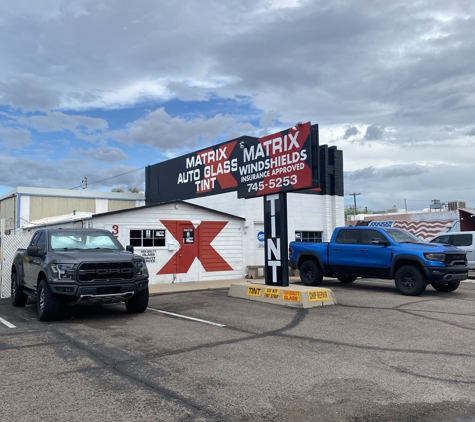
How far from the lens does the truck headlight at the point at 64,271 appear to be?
8688 mm

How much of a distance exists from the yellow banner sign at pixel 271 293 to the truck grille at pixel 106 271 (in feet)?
12.7

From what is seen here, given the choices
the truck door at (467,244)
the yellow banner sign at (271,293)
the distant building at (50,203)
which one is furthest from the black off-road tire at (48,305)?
the distant building at (50,203)

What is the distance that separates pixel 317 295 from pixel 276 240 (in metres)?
2.06

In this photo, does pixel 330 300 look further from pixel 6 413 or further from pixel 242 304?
pixel 6 413

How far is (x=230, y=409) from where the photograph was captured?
14.7ft

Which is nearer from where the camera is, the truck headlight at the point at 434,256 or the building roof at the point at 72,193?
the truck headlight at the point at 434,256

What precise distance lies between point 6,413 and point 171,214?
1219cm

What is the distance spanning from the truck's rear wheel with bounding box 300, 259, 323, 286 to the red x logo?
128 inches

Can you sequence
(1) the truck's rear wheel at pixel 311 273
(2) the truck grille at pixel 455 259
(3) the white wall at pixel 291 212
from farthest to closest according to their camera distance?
(3) the white wall at pixel 291 212
(1) the truck's rear wheel at pixel 311 273
(2) the truck grille at pixel 455 259

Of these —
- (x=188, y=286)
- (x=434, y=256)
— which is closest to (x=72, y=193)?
(x=188, y=286)

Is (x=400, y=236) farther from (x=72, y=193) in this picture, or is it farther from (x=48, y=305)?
(x=72, y=193)

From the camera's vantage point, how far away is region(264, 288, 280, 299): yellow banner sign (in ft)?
37.7

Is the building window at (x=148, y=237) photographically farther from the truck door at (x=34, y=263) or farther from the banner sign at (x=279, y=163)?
the truck door at (x=34, y=263)

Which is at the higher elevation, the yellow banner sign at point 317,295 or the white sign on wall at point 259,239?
the white sign on wall at point 259,239
